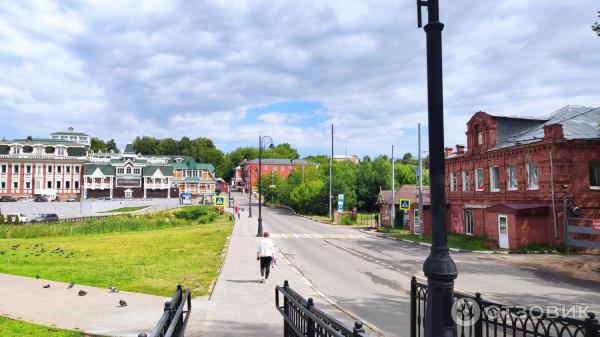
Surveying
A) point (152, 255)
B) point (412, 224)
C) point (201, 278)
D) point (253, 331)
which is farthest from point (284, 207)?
point (253, 331)

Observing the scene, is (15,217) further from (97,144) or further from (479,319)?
(97,144)

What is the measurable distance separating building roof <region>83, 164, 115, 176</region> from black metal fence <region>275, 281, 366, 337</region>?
9306 cm

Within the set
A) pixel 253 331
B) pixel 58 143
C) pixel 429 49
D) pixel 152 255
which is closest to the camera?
pixel 429 49

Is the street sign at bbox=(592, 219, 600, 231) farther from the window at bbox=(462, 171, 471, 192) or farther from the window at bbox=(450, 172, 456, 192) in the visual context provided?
the window at bbox=(450, 172, 456, 192)

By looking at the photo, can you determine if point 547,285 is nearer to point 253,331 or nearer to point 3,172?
point 253,331

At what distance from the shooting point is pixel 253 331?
8547mm

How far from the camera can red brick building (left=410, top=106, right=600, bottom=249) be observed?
23828mm

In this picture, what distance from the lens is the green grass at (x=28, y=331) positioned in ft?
27.2

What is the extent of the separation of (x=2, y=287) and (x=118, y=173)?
8518 centimetres

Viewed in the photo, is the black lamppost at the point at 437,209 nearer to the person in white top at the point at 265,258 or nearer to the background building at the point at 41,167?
the person in white top at the point at 265,258

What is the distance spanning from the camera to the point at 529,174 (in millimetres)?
26062

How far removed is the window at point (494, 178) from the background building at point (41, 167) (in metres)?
84.5

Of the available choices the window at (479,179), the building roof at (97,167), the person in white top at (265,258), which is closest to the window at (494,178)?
the window at (479,179)

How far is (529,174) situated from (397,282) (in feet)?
52.7
